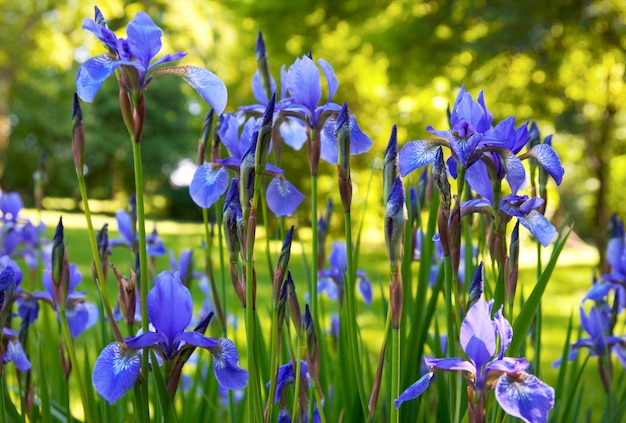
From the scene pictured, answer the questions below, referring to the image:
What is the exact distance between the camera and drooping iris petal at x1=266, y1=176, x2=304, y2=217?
1188 millimetres

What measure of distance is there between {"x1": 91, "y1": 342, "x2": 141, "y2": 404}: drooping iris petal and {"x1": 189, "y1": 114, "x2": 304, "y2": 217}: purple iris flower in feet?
1.07

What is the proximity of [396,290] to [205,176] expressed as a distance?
0.41m

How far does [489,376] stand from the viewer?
2.54 ft

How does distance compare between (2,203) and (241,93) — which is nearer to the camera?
(2,203)

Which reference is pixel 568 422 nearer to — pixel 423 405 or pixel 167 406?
pixel 423 405

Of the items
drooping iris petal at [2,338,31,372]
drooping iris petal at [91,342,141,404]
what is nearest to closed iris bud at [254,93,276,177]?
drooping iris petal at [91,342,141,404]

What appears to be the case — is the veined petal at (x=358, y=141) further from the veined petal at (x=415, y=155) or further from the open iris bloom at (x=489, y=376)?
the open iris bloom at (x=489, y=376)

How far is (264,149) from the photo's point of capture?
2.77 ft

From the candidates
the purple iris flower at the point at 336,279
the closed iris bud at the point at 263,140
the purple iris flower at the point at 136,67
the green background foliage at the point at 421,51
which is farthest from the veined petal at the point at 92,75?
the green background foliage at the point at 421,51

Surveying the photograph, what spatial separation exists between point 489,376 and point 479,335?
49 millimetres

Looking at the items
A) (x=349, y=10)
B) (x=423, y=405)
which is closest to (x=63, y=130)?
(x=349, y=10)

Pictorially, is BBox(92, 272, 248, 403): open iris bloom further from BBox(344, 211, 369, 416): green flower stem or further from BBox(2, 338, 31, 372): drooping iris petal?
BBox(2, 338, 31, 372): drooping iris petal

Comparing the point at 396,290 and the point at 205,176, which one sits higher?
the point at 205,176

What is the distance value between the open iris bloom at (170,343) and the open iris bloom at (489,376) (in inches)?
8.7
